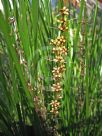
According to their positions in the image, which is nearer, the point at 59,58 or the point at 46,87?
the point at 59,58

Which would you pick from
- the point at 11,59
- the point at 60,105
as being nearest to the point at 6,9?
the point at 11,59

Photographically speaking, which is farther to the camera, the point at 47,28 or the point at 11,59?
the point at 47,28

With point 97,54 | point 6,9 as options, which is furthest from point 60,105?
point 6,9

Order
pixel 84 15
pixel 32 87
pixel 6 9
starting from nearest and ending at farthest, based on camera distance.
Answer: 1. pixel 6 9
2. pixel 32 87
3. pixel 84 15

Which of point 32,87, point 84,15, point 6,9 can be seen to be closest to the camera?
point 6,9

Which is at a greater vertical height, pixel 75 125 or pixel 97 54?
pixel 97 54

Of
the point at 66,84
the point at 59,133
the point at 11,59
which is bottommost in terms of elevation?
the point at 59,133

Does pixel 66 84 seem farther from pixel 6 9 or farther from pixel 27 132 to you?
pixel 6 9

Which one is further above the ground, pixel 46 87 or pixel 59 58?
pixel 59 58
